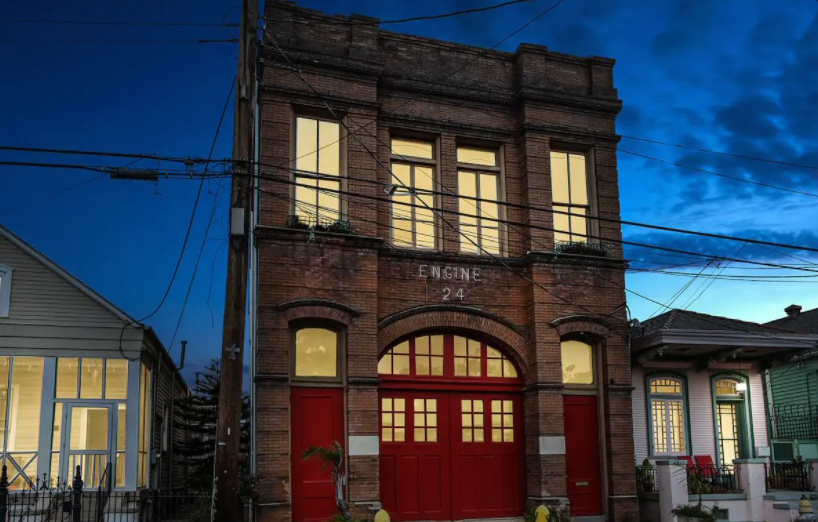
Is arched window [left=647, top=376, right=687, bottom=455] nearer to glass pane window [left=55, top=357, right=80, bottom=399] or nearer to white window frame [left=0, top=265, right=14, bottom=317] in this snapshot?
glass pane window [left=55, top=357, right=80, bottom=399]

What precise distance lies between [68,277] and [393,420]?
7527mm

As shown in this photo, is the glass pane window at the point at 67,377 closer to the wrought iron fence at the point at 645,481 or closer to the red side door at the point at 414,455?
the red side door at the point at 414,455

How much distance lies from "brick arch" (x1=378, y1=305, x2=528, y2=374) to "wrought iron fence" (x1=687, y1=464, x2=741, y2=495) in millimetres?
4702

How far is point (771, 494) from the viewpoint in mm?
20078

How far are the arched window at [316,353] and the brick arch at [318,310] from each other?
498 millimetres

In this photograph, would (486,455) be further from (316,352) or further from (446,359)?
(316,352)

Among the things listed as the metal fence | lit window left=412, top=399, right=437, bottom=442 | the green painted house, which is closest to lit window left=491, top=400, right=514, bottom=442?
lit window left=412, top=399, right=437, bottom=442

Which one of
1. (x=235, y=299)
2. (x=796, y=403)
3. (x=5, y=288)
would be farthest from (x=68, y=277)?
(x=796, y=403)

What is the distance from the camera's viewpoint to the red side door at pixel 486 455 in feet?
63.5

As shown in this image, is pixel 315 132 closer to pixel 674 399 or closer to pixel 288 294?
pixel 288 294

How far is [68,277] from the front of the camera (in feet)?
58.8

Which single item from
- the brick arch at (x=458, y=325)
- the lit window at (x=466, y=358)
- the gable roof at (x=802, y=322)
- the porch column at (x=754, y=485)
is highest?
the gable roof at (x=802, y=322)

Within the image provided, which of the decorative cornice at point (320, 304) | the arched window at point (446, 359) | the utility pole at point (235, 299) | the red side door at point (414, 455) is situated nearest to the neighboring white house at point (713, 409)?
the arched window at point (446, 359)

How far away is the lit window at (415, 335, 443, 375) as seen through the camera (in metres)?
19.6
